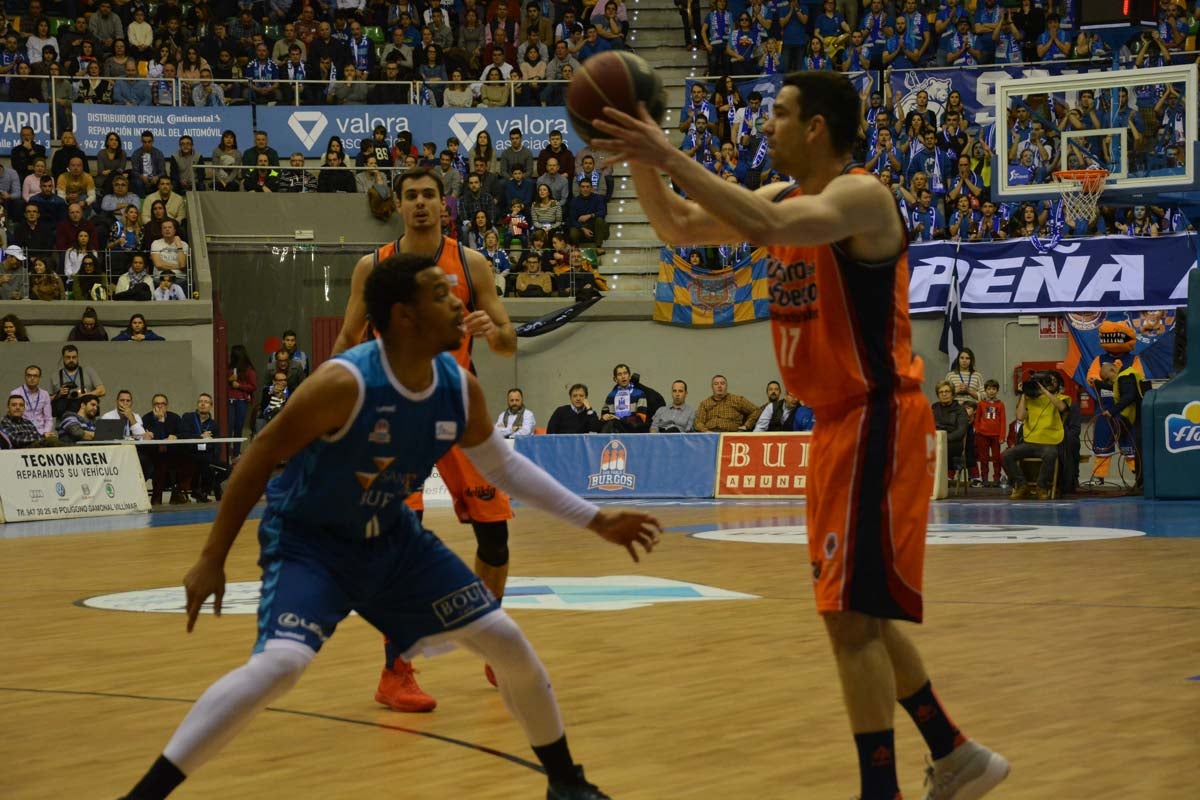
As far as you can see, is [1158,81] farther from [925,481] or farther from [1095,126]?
[925,481]

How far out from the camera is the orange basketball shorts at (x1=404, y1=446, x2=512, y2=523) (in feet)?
20.4

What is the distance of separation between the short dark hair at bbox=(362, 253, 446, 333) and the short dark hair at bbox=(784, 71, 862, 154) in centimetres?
112

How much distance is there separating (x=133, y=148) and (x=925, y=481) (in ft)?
67.3

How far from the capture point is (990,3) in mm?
23250

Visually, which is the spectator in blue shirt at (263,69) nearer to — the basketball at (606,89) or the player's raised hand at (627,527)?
the basketball at (606,89)

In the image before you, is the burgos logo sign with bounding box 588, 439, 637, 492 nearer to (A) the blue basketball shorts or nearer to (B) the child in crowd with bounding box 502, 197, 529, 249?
(B) the child in crowd with bounding box 502, 197, 529, 249

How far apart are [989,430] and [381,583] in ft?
52.5

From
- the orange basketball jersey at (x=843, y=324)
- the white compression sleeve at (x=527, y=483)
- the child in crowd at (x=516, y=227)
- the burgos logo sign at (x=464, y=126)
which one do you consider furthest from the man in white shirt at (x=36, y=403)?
the orange basketball jersey at (x=843, y=324)

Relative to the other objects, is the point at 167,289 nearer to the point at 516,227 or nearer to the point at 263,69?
the point at 263,69

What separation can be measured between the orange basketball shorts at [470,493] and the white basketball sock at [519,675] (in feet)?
6.38

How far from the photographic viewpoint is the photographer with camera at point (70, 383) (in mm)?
18422

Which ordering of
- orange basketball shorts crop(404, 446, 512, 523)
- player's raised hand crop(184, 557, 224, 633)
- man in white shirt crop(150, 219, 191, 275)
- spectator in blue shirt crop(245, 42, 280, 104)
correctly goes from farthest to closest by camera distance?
spectator in blue shirt crop(245, 42, 280, 104)
man in white shirt crop(150, 219, 191, 275)
orange basketball shorts crop(404, 446, 512, 523)
player's raised hand crop(184, 557, 224, 633)

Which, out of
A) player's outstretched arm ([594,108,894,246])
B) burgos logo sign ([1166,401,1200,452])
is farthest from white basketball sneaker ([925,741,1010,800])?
burgos logo sign ([1166,401,1200,452])

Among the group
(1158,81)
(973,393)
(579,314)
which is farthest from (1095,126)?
(579,314)
